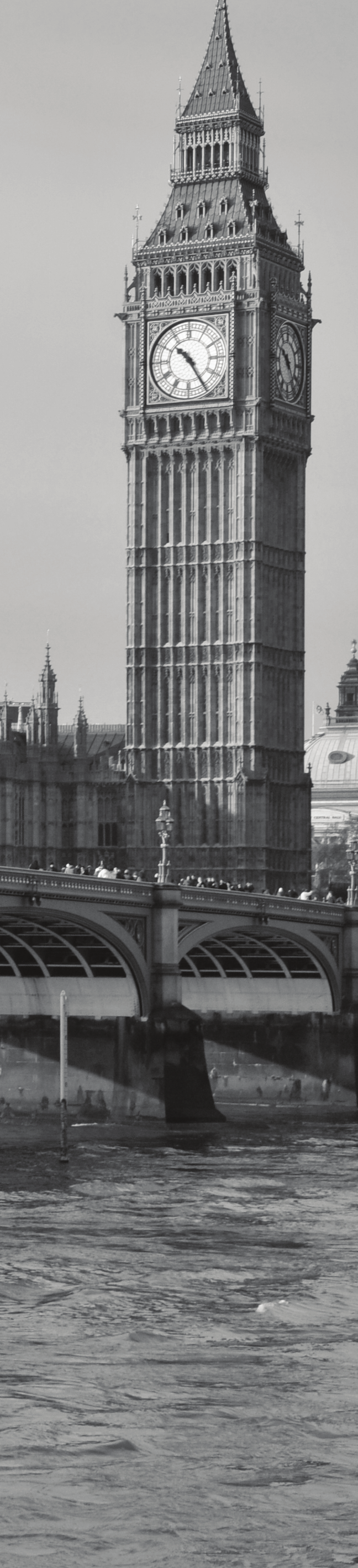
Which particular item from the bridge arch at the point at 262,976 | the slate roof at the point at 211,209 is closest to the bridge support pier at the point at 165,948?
the bridge arch at the point at 262,976

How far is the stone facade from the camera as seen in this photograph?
472ft

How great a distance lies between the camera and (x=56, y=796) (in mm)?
145500

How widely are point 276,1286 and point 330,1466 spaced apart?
1400 centimetres

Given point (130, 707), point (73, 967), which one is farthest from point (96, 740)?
point (73, 967)

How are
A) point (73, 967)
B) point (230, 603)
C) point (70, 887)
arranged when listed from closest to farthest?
point (70, 887), point (73, 967), point (230, 603)

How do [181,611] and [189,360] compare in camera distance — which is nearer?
[189,360]

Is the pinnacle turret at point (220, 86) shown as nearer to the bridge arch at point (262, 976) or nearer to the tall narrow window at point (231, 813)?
the tall narrow window at point (231, 813)

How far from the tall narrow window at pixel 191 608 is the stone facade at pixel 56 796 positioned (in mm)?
6847

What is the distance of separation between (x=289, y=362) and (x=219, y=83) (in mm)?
15246

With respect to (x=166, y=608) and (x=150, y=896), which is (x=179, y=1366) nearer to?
(x=150, y=896)

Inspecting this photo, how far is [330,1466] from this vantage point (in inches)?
1550

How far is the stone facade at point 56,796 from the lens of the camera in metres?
144

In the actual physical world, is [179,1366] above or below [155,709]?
below

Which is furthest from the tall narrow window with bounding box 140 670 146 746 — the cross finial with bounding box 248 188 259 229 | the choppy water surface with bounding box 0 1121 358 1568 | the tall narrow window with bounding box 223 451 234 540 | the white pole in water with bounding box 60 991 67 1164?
the choppy water surface with bounding box 0 1121 358 1568
